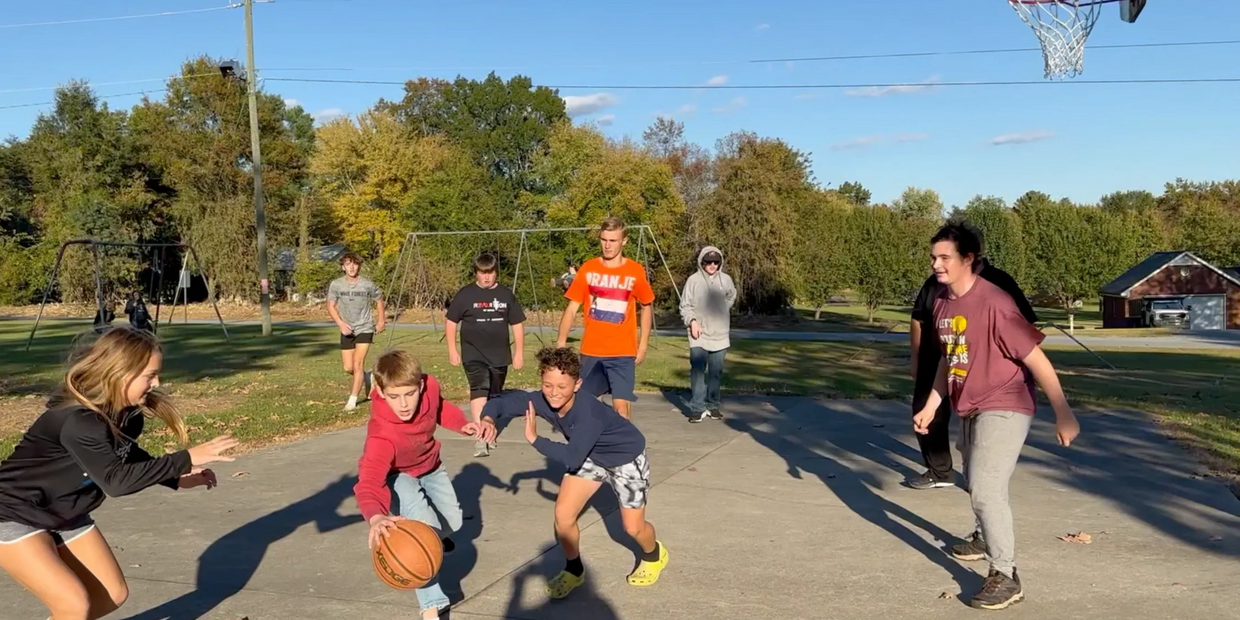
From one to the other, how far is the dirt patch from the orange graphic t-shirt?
6113 millimetres

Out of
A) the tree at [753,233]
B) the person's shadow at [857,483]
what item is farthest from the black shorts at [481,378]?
the tree at [753,233]

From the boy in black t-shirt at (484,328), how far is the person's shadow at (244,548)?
1556mm

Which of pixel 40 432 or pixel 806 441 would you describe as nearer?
pixel 40 432

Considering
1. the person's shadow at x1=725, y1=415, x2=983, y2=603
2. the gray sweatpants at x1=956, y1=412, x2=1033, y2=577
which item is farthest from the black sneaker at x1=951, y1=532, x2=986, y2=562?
the gray sweatpants at x1=956, y1=412, x2=1033, y2=577

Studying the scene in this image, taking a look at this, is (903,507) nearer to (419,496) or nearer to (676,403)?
(419,496)

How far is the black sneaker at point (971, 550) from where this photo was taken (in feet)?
19.7

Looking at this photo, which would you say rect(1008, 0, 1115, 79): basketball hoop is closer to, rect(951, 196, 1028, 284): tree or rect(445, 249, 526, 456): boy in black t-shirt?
rect(445, 249, 526, 456): boy in black t-shirt

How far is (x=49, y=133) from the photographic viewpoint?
56.2 m

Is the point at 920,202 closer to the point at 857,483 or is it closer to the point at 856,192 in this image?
the point at 856,192

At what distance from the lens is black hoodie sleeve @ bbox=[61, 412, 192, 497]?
3.75 meters

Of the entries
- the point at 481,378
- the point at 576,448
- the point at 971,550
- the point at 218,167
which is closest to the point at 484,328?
the point at 481,378

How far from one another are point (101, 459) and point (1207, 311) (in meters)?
66.7

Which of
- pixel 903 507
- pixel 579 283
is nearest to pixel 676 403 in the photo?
pixel 579 283

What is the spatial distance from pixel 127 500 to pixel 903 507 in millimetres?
5749
